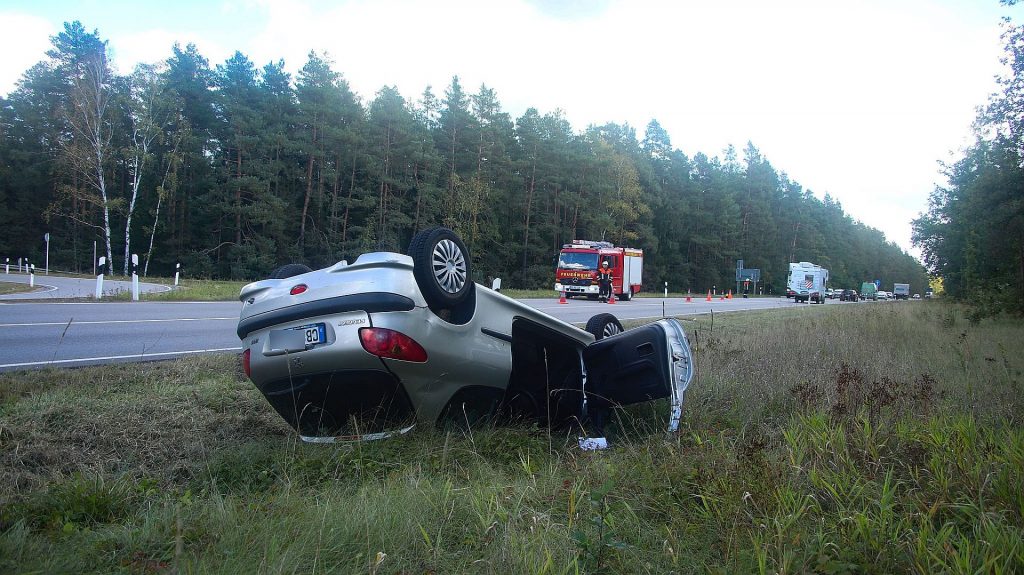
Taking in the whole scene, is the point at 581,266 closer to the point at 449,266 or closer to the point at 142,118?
the point at 449,266

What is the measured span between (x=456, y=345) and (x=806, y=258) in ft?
304

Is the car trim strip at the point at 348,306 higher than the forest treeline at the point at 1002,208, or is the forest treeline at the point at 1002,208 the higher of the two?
the forest treeline at the point at 1002,208

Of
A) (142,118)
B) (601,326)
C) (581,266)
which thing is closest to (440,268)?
(601,326)

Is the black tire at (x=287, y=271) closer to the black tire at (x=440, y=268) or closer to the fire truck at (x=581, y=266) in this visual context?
the black tire at (x=440, y=268)

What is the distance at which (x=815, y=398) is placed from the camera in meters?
4.35

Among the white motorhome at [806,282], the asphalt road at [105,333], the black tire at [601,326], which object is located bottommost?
the asphalt road at [105,333]

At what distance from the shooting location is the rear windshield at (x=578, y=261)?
2922cm

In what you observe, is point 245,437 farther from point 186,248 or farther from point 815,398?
point 186,248

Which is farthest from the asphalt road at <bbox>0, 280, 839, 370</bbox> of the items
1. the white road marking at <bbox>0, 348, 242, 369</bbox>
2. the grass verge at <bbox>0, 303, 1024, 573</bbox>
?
the grass verge at <bbox>0, 303, 1024, 573</bbox>

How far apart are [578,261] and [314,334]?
86.6ft

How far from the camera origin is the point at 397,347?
330cm

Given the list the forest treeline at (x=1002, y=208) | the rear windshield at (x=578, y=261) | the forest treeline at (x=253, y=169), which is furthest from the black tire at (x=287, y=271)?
the forest treeline at (x=253, y=169)

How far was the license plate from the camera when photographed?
336 centimetres

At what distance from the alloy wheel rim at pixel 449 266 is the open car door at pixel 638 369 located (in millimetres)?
1423
